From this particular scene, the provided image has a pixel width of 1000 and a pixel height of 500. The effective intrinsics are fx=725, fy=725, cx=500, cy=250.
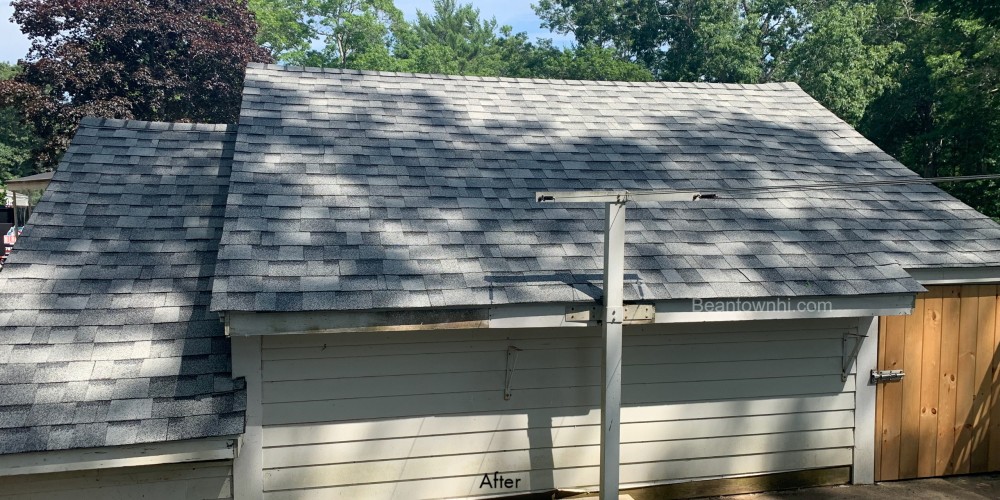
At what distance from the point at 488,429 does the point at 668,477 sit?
59.4 inches

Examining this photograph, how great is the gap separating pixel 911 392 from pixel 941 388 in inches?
12.5

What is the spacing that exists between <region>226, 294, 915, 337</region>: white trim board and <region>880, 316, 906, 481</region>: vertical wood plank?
75 cm

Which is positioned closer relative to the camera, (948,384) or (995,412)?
(948,384)

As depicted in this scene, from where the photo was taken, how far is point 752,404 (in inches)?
226

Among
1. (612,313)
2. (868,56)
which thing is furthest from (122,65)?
(868,56)

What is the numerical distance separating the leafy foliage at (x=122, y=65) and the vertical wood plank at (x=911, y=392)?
20.1 metres

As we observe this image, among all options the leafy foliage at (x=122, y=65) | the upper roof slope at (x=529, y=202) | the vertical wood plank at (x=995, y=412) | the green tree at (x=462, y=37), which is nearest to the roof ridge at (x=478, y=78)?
the upper roof slope at (x=529, y=202)

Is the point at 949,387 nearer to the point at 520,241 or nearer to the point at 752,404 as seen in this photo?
the point at 752,404

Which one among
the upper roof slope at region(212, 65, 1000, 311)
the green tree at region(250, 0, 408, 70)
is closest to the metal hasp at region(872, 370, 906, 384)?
the upper roof slope at region(212, 65, 1000, 311)

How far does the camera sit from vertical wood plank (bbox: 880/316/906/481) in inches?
239

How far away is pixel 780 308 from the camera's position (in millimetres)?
5199

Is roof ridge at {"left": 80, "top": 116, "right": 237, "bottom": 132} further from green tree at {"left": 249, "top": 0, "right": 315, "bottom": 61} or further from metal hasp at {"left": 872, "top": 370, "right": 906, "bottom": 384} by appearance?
green tree at {"left": 249, "top": 0, "right": 315, "bottom": 61}

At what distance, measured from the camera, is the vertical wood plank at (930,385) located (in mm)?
6164

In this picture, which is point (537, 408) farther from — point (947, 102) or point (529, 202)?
point (947, 102)
